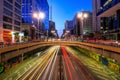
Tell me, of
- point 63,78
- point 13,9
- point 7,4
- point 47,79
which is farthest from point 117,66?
point 13,9

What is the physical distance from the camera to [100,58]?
56406 millimetres

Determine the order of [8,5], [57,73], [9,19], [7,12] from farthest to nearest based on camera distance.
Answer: [9,19] < [8,5] < [7,12] < [57,73]

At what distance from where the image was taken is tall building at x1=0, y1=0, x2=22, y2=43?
95.9 metres

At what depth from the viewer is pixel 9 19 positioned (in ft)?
355

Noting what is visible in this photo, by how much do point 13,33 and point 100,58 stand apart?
69.6m

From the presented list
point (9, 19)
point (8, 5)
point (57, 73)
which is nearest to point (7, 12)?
point (8, 5)

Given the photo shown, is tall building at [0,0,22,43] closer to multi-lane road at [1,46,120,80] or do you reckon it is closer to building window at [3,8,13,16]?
building window at [3,8,13,16]

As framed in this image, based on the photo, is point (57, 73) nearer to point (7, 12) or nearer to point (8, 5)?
point (7, 12)

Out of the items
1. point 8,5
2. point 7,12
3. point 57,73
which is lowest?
point 57,73

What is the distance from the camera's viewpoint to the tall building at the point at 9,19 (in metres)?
95.9

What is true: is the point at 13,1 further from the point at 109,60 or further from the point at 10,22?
the point at 109,60

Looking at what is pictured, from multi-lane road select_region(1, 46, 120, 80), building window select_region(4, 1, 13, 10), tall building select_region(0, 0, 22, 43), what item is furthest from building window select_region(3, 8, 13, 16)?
multi-lane road select_region(1, 46, 120, 80)

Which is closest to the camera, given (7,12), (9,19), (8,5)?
(7,12)

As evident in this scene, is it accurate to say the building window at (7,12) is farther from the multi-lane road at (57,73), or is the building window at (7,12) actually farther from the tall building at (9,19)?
the multi-lane road at (57,73)
